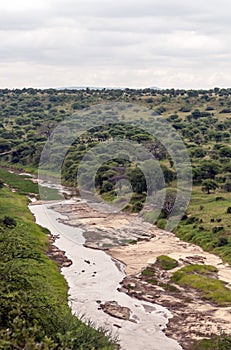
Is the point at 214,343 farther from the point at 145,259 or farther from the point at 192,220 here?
the point at 192,220

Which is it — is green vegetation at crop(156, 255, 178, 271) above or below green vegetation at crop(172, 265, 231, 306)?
below

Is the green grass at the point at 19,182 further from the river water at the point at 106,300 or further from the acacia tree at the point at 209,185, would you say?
the river water at the point at 106,300

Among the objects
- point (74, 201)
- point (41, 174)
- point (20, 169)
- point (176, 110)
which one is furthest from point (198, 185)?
point (176, 110)

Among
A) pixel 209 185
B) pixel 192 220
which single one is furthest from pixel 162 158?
pixel 192 220

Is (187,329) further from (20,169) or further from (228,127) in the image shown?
(228,127)

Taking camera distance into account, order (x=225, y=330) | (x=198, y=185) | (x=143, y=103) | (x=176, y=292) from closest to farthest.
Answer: (x=225, y=330)
(x=176, y=292)
(x=198, y=185)
(x=143, y=103)

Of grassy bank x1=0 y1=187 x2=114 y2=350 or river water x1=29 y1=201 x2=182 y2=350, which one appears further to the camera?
river water x1=29 y1=201 x2=182 y2=350

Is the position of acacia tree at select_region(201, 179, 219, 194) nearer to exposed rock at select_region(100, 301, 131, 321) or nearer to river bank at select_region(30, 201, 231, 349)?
river bank at select_region(30, 201, 231, 349)

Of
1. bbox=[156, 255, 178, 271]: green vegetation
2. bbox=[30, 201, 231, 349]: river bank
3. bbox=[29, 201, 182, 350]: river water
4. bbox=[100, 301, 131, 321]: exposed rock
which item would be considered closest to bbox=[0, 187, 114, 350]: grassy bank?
bbox=[29, 201, 182, 350]: river water
